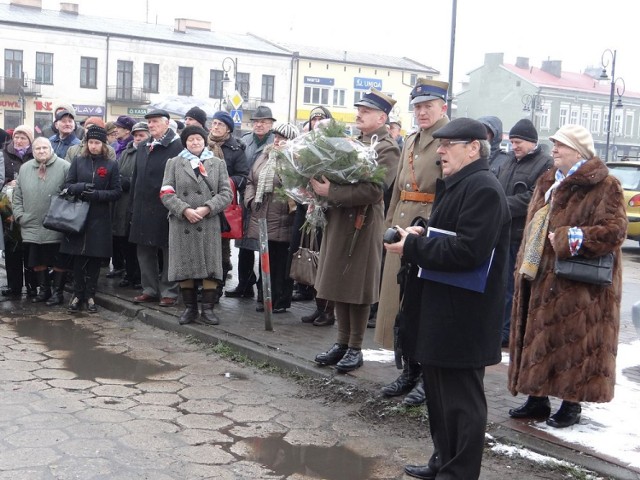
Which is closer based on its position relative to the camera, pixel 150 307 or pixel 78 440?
pixel 78 440

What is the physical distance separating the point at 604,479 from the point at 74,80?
51.1 metres

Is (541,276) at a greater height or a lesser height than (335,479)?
greater

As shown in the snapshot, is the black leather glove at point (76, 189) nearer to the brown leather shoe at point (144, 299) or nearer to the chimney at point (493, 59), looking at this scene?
the brown leather shoe at point (144, 299)

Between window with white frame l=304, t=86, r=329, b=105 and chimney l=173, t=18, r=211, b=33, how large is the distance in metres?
8.44

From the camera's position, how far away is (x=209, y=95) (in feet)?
184

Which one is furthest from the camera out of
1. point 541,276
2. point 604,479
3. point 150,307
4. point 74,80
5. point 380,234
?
point 74,80

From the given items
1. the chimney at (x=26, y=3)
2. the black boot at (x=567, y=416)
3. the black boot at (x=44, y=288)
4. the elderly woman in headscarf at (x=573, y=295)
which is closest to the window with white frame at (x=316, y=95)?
the chimney at (x=26, y=3)

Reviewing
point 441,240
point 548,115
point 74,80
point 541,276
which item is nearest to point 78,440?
point 441,240

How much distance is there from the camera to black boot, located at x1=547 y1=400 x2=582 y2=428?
521 cm

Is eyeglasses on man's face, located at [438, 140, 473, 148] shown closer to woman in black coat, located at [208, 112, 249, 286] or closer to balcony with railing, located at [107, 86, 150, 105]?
woman in black coat, located at [208, 112, 249, 286]

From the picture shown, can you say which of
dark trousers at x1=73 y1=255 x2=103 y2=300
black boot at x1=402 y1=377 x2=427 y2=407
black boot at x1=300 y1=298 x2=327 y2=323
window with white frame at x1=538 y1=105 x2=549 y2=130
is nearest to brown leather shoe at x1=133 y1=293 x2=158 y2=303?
dark trousers at x1=73 y1=255 x2=103 y2=300

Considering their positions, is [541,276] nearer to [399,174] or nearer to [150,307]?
[399,174]

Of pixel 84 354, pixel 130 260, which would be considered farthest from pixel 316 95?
pixel 84 354

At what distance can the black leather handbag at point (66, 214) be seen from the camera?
850 cm
